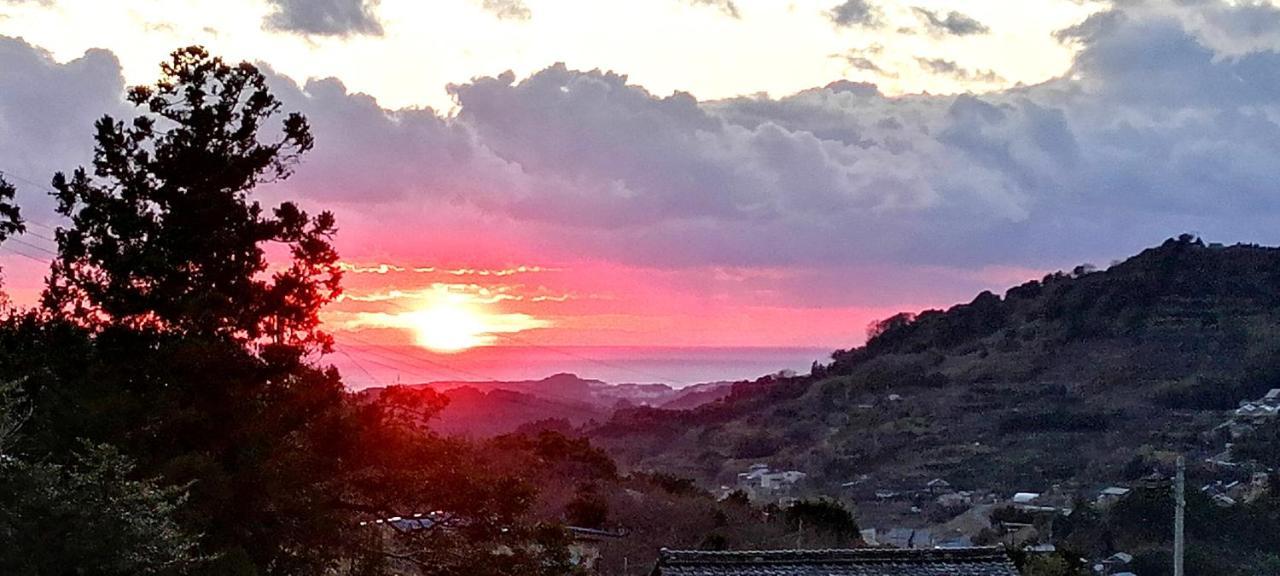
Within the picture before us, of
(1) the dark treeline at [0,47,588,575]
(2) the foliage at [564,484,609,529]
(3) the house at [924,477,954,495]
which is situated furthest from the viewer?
(3) the house at [924,477,954,495]

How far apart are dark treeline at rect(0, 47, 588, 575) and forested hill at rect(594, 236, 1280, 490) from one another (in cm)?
5404

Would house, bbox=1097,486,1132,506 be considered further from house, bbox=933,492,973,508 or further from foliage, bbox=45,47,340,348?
foliage, bbox=45,47,340,348

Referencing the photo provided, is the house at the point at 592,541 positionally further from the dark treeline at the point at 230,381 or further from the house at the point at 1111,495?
the house at the point at 1111,495

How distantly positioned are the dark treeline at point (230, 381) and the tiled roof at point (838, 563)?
7.31 feet

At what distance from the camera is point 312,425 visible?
1666cm

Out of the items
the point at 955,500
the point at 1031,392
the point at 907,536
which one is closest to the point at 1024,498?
the point at 955,500

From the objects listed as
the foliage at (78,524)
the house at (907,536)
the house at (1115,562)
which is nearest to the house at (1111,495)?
the house at (1115,562)

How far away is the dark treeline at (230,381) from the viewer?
15.3 m

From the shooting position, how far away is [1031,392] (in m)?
87.6

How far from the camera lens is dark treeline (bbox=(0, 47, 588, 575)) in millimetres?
15258

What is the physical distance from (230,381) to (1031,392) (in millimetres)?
79361

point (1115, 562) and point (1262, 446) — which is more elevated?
point (1262, 446)

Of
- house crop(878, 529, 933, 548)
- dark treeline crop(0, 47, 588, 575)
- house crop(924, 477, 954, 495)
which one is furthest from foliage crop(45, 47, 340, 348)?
house crop(924, 477, 954, 495)

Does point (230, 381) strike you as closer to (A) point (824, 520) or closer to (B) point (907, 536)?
(A) point (824, 520)
